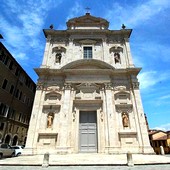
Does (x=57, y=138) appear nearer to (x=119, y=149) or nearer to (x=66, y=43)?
(x=119, y=149)

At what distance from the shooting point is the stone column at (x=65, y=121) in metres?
14.0

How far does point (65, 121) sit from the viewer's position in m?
14.9

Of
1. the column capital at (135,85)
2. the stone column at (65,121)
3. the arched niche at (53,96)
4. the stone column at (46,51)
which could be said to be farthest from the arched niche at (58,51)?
the column capital at (135,85)

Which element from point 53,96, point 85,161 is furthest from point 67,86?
point 85,161

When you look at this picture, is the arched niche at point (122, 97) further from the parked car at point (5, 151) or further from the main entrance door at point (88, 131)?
the parked car at point (5, 151)

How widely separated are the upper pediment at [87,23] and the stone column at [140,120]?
394 inches

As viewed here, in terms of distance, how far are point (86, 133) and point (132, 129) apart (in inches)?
186

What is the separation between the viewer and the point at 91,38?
20938 mm

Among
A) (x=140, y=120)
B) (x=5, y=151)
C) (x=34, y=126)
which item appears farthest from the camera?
(x=140, y=120)

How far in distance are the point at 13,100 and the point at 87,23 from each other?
669 inches

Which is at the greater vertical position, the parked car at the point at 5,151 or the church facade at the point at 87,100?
the church facade at the point at 87,100

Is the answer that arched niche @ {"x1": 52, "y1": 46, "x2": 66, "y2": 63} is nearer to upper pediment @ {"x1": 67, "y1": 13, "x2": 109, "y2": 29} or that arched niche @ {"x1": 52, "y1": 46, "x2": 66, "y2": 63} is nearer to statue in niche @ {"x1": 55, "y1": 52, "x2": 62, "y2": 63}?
statue in niche @ {"x1": 55, "y1": 52, "x2": 62, "y2": 63}

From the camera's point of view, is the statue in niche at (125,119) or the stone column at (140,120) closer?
the stone column at (140,120)

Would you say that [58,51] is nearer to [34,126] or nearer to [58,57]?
[58,57]
